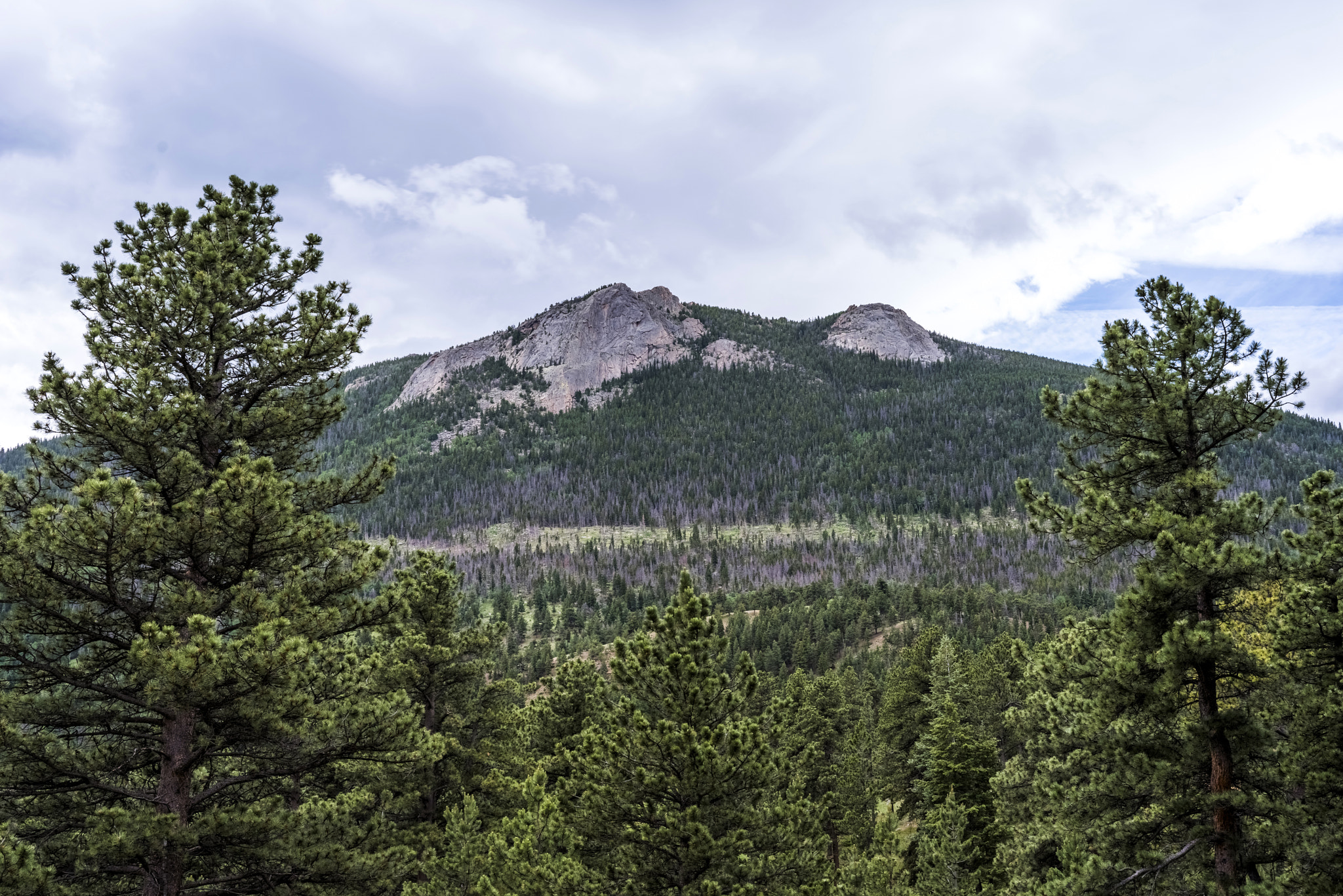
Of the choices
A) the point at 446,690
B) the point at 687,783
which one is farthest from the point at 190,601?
the point at 446,690

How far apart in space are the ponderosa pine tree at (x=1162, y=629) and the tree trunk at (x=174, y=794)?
11.9 meters

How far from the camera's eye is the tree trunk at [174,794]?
8367 mm

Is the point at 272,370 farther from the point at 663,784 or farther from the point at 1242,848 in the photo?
the point at 1242,848

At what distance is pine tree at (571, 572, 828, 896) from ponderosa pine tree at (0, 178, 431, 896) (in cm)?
328

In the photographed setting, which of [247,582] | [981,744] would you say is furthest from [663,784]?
[981,744]

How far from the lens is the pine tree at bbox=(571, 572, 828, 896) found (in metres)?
10.4

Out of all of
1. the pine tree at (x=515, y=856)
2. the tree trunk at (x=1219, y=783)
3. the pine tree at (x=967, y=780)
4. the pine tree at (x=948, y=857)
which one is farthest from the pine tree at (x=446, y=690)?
the tree trunk at (x=1219, y=783)

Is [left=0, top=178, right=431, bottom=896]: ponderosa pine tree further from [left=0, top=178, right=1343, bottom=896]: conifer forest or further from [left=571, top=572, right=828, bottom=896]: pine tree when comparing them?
[left=571, top=572, right=828, bottom=896]: pine tree

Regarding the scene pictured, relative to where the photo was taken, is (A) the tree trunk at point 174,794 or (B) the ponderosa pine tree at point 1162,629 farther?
(B) the ponderosa pine tree at point 1162,629

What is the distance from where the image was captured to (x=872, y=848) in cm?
2673

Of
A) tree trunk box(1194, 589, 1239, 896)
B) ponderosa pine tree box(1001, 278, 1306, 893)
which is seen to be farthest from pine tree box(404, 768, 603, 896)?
tree trunk box(1194, 589, 1239, 896)

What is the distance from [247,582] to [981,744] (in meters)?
26.8

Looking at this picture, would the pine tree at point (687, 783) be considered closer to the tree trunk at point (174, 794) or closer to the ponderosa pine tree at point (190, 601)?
the ponderosa pine tree at point (190, 601)

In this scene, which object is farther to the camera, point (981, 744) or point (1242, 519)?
point (981, 744)
